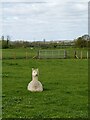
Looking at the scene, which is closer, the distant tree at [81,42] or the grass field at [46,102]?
the grass field at [46,102]

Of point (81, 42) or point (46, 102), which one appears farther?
point (81, 42)

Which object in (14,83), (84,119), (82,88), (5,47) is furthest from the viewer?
(5,47)

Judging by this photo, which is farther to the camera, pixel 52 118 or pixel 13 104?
pixel 13 104

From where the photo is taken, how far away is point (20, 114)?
41.1 feet

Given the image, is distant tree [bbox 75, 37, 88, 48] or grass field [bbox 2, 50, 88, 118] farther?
distant tree [bbox 75, 37, 88, 48]

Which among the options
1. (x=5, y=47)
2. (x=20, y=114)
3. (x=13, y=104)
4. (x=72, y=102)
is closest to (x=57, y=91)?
(x=72, y=102)

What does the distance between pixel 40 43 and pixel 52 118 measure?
7029 centimetres

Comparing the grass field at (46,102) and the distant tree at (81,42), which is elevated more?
the distant tree at (81,42)

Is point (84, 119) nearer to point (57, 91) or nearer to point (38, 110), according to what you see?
point (38, 110)

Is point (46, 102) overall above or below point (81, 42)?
below

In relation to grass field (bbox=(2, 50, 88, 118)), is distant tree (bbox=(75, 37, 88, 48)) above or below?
above

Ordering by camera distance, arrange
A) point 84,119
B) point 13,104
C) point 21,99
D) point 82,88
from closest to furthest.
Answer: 1. point 84,119
2. point 13,104
3. point 21,99
4. point 82,88

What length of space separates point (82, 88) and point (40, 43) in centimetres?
6265

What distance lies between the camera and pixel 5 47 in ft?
252
